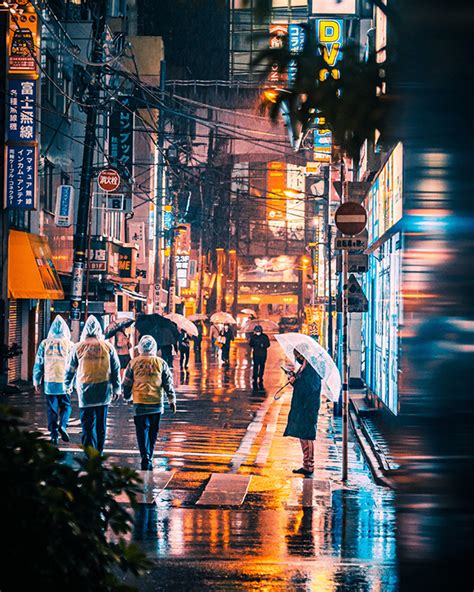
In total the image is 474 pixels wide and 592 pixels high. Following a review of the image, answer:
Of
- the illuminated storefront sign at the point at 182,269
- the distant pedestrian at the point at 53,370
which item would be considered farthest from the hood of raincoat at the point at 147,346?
the illuminated storefront sign at the point at 182,269

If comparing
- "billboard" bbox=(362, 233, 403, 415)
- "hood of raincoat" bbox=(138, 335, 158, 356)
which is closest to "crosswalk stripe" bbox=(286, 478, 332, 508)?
"hood of raincoat" bbox=(138, 335, 158, 356)

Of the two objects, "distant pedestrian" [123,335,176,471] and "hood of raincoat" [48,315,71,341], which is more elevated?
"hood of raincoat" [48,315,71,341]

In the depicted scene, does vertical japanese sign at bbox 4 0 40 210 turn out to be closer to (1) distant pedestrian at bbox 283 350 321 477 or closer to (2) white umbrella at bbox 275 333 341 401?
(2) white umbrella at bbox 275 333 341 401

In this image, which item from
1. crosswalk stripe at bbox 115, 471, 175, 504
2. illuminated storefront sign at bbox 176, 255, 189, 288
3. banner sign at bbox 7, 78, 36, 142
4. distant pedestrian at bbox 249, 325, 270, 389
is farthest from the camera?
illuminated storefront sign at bbox 176, 255, 189, 288

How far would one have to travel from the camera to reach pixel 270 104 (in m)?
5.09

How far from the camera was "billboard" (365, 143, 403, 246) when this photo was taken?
1795 cm

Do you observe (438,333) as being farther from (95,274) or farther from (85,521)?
(95,274)

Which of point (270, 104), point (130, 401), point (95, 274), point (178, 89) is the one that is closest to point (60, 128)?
point (95, 274)

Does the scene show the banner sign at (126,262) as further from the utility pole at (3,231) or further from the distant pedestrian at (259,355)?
the utility pole at (3,231)

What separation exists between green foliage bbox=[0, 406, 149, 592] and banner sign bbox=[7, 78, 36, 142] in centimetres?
2315

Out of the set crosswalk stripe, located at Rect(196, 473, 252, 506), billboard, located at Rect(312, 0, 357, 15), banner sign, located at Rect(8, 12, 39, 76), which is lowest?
crosswalk stripe, located at Rect(196, 473, 252, 506)

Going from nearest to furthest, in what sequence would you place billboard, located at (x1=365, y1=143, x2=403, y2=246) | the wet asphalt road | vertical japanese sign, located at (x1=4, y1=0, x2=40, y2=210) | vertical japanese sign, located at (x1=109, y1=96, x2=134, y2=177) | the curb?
the wet asphalt road → the curb → billboard, located at (x1=365, y1=143, x2=403, y2=246) → vertical japanese sign, located at (x1=4, y1=0, x2=40, y2=210) → vertical japanese sign, located at (x1=109, y1=96, x2=134, y2=177)

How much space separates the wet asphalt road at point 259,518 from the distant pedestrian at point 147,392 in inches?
23.8

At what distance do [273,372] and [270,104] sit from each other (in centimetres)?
3904
